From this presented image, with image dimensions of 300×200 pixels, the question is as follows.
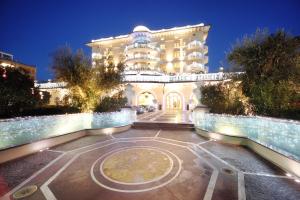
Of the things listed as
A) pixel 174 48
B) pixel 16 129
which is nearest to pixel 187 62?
pixel 174 48

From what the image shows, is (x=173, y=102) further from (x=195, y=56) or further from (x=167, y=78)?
(x=195, y=56)

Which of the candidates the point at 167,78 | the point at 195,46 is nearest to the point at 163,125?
the point at 167,78

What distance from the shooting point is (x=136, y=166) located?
19.5 ft

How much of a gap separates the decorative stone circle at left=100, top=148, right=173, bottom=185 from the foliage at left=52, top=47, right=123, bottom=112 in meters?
6.20

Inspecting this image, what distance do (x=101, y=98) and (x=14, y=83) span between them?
5472 mm

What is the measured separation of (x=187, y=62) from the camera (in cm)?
3966

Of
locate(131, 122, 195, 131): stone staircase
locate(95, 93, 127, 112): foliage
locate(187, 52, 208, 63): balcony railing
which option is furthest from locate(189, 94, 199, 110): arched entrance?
locate(95, 93, 127, 112): foliage

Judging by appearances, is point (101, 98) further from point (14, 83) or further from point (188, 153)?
point (188, 153)

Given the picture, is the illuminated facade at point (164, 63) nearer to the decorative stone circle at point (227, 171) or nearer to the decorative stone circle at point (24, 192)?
the decorative stone circle at point (227, 171)

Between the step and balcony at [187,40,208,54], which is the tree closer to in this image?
the step

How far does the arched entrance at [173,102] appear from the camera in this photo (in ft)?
100

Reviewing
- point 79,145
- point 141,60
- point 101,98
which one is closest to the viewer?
point 79,145

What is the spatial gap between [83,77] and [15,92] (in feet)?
12.9

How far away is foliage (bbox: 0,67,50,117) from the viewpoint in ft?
28.1
